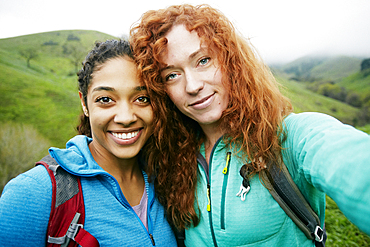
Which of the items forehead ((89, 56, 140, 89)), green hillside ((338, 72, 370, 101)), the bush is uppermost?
forehead ((89, 56, 140, 89))

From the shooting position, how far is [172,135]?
2.08 metres

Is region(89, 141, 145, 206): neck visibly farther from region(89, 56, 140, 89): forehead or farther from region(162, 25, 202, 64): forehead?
region(162, 25, 202, 64): forehead

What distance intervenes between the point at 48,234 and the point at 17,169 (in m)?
8.64

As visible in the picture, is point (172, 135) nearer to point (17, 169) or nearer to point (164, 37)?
point (164, 37)

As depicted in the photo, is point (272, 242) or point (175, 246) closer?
point (272, 242)

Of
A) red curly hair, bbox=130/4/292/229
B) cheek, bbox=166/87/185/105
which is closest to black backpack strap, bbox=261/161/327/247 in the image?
red curly hair, bbox=130/4/292/229

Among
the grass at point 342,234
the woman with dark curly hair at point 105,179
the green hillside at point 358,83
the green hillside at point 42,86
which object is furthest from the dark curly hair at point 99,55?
the green hillside at point 358,83

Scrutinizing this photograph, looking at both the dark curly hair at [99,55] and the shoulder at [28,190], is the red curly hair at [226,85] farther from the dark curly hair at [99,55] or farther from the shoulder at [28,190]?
the shoulder at [28,190]

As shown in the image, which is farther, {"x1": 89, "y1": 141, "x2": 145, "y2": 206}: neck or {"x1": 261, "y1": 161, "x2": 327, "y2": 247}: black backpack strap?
{"x1": 89, "y1": 141, "x2": 145, "y2": 206}: neck

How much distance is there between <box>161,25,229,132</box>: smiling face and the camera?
1.65 metres

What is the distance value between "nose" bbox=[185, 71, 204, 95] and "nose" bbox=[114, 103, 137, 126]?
52 centimetres

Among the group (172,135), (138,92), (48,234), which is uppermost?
(138,92)

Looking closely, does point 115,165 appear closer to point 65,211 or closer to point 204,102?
point 65,211

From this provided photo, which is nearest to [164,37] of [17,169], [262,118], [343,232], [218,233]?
[262,118]
